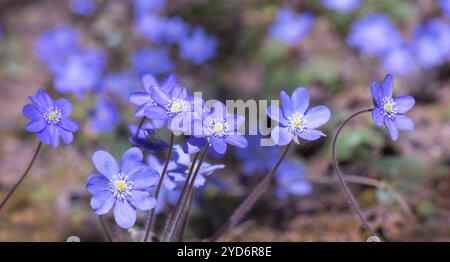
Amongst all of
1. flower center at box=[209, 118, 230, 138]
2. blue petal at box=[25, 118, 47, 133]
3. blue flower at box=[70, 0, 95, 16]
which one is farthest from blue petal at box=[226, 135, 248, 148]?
blue flower at box=[70, 0, 95, 16]

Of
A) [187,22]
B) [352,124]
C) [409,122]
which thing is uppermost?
[187,22]

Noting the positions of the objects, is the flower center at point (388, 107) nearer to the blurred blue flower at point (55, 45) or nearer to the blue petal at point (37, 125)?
the blue petal at point (37, 125)
